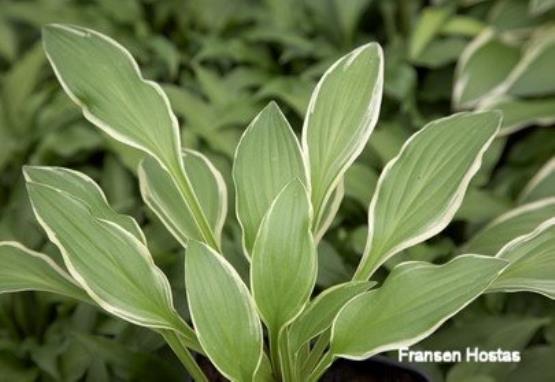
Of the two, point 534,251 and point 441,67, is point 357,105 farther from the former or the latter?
point 441,67

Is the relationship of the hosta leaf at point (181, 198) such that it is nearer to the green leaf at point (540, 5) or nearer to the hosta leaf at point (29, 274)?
the hosta leaf at point (29, 274)

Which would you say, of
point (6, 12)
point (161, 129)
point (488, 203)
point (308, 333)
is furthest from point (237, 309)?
point (6, 12)

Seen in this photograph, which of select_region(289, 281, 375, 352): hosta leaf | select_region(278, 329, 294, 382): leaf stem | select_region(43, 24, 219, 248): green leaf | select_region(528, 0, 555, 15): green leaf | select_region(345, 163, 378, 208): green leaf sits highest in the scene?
select_region(43, 24, 219, 248): green leaf

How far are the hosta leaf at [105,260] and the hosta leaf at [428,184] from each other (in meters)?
0.21

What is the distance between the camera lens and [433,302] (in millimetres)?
820

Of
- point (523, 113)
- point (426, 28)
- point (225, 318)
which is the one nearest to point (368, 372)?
point (225, 318)

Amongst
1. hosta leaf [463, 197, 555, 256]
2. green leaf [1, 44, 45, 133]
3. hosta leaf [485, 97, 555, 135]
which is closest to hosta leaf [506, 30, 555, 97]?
hosta leaf [485, 97, 555, 135]

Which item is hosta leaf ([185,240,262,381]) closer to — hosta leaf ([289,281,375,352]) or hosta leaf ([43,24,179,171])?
hosta leaf ([289,281,375,352])

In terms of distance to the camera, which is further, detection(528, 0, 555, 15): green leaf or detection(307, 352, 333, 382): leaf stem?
detection(528, 0, 555, 15): green leaf

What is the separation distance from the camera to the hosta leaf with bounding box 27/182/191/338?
85 centimetres

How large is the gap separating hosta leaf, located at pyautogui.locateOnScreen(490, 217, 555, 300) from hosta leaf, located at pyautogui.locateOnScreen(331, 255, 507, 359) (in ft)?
0.26

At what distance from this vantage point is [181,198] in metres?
1.00

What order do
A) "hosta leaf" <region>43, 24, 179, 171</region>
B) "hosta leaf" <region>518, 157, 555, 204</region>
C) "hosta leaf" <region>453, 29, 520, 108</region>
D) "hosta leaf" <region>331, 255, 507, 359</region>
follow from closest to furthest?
1. "hosta leaf" <region>331, 255, 507, 359</region>
2. "hosta leaf" <region>43, 24, 179, 171</region>
3. "hosta leaf" <region>518, 157, 555, 204</region>
4. "hosta leaf" <region>453, 29, 520, 108</region>

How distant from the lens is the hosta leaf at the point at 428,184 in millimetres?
908
